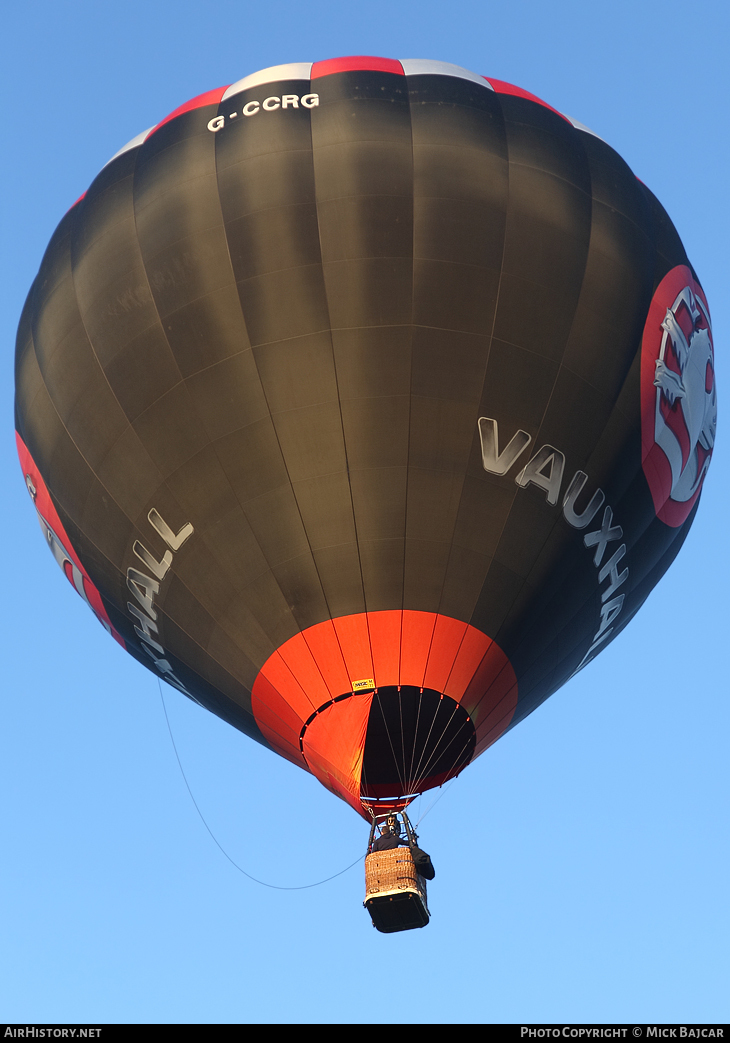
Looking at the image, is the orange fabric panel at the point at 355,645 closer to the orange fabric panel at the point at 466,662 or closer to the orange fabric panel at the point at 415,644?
the orange fabric panel at the point at 415,644

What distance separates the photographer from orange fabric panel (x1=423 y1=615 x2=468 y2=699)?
1484cm

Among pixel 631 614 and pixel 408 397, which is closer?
pixel 408 397

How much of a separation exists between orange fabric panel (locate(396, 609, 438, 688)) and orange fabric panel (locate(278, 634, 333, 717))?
2.40 ft

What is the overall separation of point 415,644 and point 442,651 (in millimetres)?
279

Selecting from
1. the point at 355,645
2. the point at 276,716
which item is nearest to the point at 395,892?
the point at 276,716

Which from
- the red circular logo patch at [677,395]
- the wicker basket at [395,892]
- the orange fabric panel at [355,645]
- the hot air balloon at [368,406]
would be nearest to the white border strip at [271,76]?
the hot air balloon at [368,406]

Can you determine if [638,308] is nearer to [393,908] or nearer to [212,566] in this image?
[212,566]

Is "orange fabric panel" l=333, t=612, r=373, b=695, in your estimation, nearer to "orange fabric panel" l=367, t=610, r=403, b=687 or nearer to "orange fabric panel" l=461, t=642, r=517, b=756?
"orange fabric panel" l=367, t=610, r=403, b=687

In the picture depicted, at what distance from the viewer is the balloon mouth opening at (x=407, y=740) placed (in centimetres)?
1480

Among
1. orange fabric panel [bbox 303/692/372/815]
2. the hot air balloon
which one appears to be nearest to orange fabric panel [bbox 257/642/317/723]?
the hot air balloon

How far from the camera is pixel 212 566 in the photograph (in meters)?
15.2

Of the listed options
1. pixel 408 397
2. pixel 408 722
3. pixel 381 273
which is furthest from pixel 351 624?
pixel 381 273

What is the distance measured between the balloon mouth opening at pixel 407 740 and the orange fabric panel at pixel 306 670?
0.53 metres

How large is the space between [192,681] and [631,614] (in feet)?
16.8
